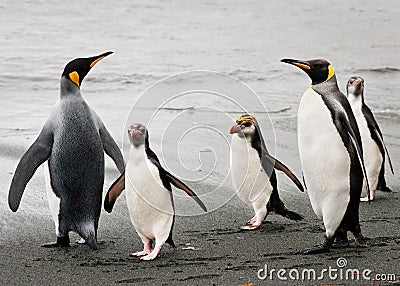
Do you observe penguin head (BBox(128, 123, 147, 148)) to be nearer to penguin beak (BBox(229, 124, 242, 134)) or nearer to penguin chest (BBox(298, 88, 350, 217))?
penguin beak (BBox(229, 124, 242, 134))

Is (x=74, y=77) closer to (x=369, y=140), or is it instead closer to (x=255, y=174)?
(x=255, y=174)

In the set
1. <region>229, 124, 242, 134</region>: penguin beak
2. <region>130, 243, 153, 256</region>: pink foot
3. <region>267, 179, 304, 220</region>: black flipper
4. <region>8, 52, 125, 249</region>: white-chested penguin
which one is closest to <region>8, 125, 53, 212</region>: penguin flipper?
<region>8, 52, 125, 249</region>: white-chested penguin

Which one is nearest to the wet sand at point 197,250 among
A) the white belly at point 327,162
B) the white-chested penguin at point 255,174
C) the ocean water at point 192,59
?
the white-chested penguin at point 255,174

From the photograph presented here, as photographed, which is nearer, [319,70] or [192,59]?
[319,70]

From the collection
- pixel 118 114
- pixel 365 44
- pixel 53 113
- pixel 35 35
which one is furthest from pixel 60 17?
pixel 53 113

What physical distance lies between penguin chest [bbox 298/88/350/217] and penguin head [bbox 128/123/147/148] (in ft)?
3.03

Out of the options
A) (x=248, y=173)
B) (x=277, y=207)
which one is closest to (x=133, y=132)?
(x=248, y=173)

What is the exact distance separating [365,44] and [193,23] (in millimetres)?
4407

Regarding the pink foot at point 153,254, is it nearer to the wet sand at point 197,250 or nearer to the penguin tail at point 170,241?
the wet sand at point 197,250

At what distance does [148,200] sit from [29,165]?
791 millimetres

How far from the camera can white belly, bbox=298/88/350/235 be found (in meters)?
4.36

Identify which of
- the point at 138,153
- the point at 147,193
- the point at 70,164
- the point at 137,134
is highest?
the point at 137,134

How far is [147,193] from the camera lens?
4324 millimetres

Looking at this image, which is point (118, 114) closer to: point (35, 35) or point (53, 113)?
point (53, 113)
